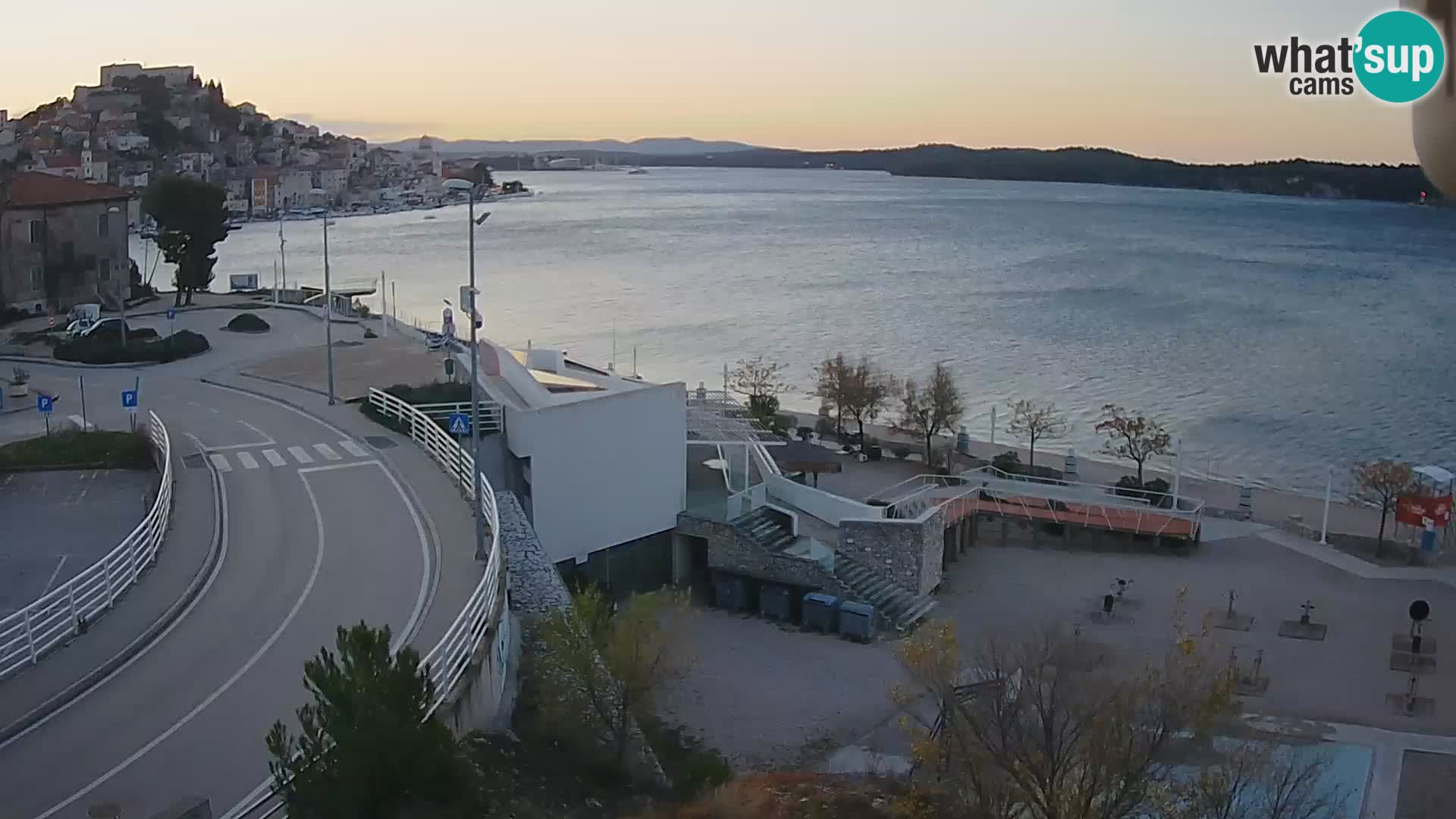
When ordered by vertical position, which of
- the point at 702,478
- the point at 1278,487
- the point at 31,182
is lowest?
the point at 1278,487

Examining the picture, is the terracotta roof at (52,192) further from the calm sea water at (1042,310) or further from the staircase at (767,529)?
the staircase at (767,529)

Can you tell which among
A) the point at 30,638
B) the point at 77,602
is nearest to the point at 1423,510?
the point at 77,602

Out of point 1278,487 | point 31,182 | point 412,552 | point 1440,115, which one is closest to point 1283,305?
point 1278,487

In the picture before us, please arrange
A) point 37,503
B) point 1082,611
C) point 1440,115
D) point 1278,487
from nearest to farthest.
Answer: point 1440,115
point 37,503
point 1082,611
point 1278,487

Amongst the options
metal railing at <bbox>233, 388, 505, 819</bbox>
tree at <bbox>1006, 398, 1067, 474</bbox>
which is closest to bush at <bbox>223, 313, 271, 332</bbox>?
metal railing at <bbox>233, 388, 505, 819</bbox>

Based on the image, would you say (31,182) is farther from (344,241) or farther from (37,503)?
(344,241)

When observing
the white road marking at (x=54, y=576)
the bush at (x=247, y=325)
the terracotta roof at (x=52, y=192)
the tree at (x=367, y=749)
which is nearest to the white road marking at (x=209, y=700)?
the tree at (x=367, y=749)
